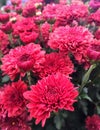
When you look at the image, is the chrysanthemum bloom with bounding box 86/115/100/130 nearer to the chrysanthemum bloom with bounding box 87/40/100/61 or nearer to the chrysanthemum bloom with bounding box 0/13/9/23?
the chrysanthemum bloom with bounding box 87/40/100/61

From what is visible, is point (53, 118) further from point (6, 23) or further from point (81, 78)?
point (6, 23)

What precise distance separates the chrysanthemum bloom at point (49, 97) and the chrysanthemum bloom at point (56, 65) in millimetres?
92

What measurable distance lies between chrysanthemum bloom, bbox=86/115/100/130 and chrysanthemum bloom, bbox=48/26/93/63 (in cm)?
19

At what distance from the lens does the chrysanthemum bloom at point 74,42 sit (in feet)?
3.29

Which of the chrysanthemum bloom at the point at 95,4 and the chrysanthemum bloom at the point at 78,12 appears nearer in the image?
the chrysanthemum bloom at the point at 78,12

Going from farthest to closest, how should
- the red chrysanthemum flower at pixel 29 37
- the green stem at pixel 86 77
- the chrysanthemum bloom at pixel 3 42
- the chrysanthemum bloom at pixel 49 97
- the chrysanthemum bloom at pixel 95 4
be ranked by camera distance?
1. the chrysanthemum bloom at pixel 95 4
2. the chrysanthemum bloom at pixel 3 42
3. the red chrysanthemum flower at pixel 29 37
4. the green stem at pixel 86 77
5. the chrysanthemum bloom at pixel 49 97

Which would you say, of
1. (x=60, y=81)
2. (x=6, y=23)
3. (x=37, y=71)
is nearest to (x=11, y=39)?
(x=6, y=23)

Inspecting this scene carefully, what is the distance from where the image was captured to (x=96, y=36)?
3.76ft

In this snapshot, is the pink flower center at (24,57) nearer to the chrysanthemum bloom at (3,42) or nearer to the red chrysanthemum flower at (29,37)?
the red chrysanthemum flower at (29,37)

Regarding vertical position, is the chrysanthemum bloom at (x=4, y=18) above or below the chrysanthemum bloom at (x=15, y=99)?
above

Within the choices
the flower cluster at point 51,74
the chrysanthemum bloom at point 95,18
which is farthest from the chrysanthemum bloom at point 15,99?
the chrysanthemum bloom at point 95,18

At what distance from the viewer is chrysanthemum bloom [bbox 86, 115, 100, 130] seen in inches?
42.4

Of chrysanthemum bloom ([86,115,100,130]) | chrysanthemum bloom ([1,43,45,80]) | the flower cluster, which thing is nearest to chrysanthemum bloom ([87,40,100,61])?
the flower cluster

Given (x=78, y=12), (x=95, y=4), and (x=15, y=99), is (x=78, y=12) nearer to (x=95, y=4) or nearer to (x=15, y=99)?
(x=95, y=4)
